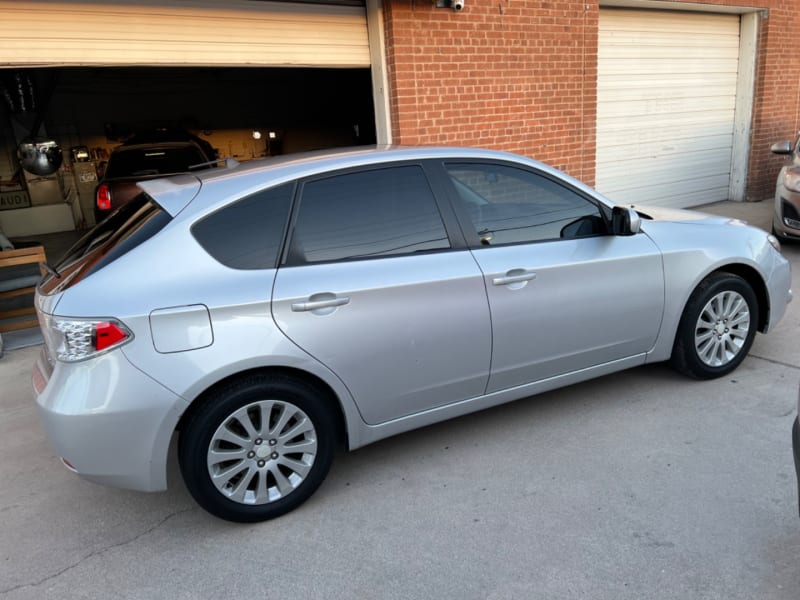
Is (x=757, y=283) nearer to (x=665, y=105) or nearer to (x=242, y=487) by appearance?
(x=242, y=487)

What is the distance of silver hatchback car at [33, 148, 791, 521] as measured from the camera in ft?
8.62

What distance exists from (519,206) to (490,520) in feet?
5.75

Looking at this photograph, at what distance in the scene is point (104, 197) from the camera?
8398mm

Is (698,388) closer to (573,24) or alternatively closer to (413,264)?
(413,264)

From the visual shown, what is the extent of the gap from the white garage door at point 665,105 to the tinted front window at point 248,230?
7.29 metres

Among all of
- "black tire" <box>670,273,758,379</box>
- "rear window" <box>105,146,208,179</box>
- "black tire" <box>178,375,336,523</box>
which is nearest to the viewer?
"black tire" <box>178,375,336,523</box>

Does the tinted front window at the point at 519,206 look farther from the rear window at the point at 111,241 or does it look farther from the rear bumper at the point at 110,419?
the rear bumper at the point at 110,419

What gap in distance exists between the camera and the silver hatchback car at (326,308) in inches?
103

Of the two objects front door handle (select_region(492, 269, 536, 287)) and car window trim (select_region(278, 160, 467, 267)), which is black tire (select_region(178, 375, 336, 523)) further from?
front door handle (select_region(492, 269, 536, 287))

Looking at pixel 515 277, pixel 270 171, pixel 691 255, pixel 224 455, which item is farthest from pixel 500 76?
pixel 224 455

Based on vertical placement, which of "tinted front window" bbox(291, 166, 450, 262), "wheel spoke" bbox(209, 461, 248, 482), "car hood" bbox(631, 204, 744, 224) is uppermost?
"tinted front window" bbox(291, 166, 450, 262)

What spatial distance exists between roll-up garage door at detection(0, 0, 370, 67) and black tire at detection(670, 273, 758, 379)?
14.9ft

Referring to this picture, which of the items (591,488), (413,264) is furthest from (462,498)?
(413,264)

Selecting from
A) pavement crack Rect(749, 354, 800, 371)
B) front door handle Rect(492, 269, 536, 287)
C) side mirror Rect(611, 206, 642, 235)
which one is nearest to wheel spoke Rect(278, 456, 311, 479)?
front door handle Rect(492, 269, 536, 287)
